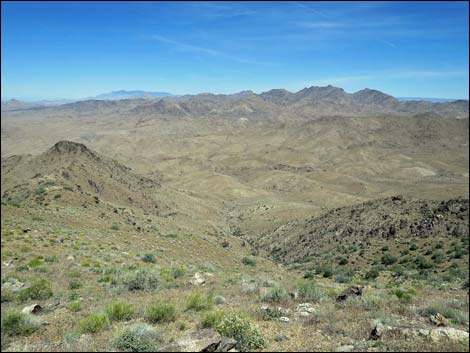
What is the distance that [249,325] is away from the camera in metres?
7.55

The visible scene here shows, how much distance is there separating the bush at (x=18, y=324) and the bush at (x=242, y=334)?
173 inches

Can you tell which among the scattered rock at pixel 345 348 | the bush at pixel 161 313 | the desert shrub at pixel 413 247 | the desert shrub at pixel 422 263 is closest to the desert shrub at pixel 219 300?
the bush at pixel 161 313

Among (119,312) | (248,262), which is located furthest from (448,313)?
(248,262)

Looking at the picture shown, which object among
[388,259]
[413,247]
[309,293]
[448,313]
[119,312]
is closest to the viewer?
[119,312]

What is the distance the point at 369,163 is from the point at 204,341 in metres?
129

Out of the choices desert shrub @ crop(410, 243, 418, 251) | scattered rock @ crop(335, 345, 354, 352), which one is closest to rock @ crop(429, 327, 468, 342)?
scattered rock @ crop(335, 345, 354, 352)

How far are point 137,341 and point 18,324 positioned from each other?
338cm

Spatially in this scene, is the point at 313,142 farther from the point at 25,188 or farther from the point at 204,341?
the point at 204,341

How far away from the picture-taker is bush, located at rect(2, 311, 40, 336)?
26.7ft

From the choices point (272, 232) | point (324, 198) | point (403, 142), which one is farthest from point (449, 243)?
point (403, 142)

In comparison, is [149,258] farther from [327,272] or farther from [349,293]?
[349,293]

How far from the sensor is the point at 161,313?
888 cm

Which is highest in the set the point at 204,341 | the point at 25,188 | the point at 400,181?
the point at 204,341

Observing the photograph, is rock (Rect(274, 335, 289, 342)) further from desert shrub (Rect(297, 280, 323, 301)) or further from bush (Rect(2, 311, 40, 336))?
bush (Rect(2, 311, 40, 336))
